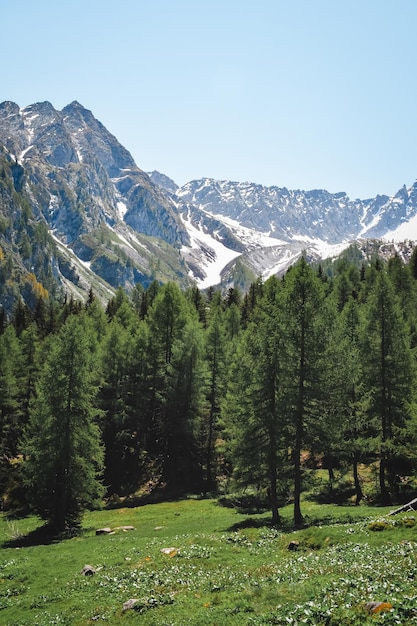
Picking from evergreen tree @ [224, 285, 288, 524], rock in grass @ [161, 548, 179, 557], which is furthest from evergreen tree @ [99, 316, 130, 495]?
rock in grass @ [161, 548, 179, 557]

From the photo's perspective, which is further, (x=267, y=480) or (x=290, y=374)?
(x=267, y=480)

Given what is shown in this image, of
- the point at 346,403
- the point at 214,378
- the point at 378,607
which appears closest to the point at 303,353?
the point at 346,403

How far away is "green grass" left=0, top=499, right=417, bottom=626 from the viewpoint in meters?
13.7

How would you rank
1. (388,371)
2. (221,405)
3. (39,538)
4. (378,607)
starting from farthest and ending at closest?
(221,405)
(388,371)
(39,538)
(378,607)

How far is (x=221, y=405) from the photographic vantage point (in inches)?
2056

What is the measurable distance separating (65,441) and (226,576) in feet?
71.5

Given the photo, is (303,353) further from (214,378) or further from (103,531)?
(214,378)

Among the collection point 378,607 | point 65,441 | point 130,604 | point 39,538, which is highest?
point 65,441

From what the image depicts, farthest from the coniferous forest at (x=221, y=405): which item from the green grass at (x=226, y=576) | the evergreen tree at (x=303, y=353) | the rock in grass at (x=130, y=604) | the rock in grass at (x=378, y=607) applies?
the rock in grass at (x=378, y=607)

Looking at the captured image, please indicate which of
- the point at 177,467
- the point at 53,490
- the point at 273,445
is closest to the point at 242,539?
the point at 273,445

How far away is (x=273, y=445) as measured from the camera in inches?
1257

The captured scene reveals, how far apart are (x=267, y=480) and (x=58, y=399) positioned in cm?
1808

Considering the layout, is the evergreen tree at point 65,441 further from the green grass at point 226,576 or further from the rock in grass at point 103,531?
the green grass at point 226,576

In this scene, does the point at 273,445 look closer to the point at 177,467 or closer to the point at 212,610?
the point at 212,610
